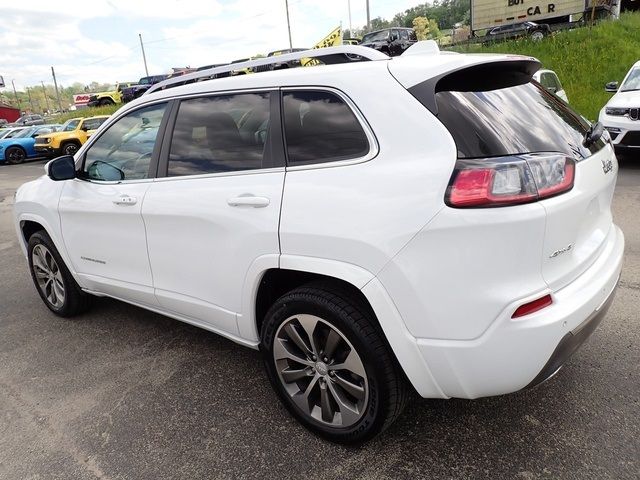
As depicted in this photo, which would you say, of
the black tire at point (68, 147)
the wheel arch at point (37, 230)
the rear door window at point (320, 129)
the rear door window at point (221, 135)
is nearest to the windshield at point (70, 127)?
the black tire at point (68, 147)

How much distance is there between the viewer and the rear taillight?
1.79m

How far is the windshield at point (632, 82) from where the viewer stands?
886 centimetres

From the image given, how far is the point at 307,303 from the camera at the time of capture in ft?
7.34

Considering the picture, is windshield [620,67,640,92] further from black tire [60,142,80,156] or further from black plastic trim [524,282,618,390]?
black tire [60,142,80,156]

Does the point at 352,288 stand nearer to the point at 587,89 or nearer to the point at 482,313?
the point at 482,313

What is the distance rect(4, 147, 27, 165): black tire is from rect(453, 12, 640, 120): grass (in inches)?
776

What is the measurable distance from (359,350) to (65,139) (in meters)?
20.3

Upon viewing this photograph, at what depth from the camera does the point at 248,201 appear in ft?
7.78

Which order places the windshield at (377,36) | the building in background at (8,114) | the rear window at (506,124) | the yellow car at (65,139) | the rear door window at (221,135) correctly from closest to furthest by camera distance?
the rear window at (506,124) → the rear door window at (221,135) → the yellow car at (65,139) → the windshield at (377,36) → the building in background at (8,114)

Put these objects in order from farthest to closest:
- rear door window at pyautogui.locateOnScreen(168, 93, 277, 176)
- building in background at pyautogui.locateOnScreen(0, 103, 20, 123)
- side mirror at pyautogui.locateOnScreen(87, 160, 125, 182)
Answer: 1. building in background at pyautogui.locateOnScreen(0, 103, 20, 123)
2. side mirror at pyautogui.locateOnScreen(87, 160, 125, 182)
3. rear door window at pyautogui.locateOnScreen(168, 93, 277, 176)

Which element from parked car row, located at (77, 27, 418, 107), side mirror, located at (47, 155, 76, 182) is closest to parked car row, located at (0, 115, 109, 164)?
parked car row, located at (77, 27, 418, 107)

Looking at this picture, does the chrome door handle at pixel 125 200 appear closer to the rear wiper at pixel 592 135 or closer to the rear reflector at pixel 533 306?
the rear reflector at pixel 533 306

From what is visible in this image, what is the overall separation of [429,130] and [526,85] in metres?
0.72

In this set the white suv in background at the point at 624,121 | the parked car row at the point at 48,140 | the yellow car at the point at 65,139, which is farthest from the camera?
the parked car row at the point at 48,140
